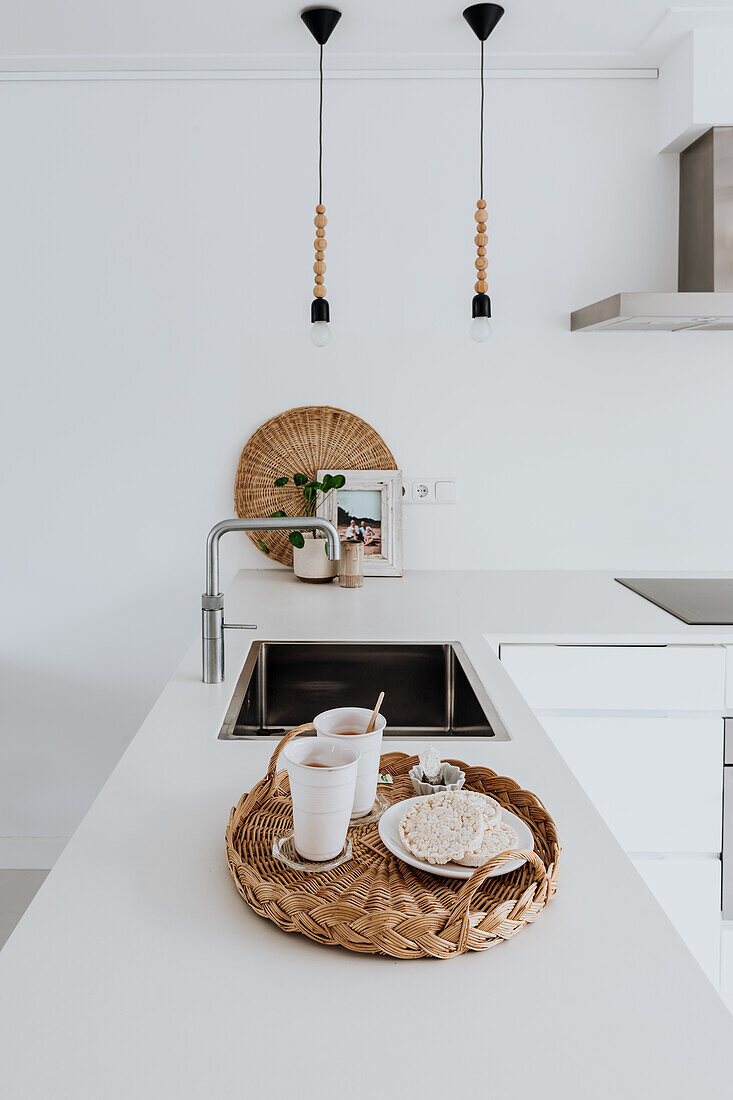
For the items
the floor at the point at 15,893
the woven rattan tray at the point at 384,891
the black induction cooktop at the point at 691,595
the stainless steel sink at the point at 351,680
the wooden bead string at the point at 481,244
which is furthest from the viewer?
the floor at the point at 15,893

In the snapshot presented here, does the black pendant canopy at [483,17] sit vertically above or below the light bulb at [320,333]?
above

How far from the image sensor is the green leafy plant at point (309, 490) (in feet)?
7.97

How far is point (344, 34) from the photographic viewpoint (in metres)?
2.22

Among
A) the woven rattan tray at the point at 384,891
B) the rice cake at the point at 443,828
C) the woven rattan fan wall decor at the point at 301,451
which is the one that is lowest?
the woven rattan tray at the point at 384,891

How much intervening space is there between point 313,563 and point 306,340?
66cm

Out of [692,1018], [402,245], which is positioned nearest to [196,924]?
[692,1018]

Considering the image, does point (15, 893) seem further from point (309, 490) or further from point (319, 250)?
point (319, 250)

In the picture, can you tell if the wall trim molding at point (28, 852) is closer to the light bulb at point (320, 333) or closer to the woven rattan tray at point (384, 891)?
the light bulb at point (320, 333)

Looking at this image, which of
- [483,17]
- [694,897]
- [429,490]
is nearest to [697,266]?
[483,17]

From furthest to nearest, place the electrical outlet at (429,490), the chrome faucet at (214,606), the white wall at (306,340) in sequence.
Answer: the electrical outlet at (429,490), the white wall at (306,340), the chrome faucet at (214,606)

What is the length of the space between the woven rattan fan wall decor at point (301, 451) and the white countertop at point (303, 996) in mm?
1564

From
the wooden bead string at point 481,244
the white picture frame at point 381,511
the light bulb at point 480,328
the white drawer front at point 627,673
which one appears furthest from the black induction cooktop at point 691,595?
the wooden bead string at point 481,244

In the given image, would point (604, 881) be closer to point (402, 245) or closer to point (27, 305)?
point (402, 245)

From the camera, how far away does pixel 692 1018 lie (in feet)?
2.21
